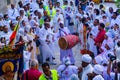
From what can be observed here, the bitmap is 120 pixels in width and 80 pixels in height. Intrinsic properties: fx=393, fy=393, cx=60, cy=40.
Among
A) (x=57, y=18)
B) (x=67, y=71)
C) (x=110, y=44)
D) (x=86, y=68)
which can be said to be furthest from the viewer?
(x=57, y=18)

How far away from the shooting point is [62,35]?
1217 centimetres

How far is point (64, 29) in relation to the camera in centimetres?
1230

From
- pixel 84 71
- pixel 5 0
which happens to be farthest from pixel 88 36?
pixel 5 0

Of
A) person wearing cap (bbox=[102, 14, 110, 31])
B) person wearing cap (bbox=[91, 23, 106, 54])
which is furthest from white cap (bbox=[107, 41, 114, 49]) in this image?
person wearing cap (bbox=[102, 14, 110, 31])

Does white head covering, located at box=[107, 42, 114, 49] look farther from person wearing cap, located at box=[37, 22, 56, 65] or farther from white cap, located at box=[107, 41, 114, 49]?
person wearing cap, located at box=[37, 22, 56, 65]

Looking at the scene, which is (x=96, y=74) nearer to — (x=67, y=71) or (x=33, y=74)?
(x=67, y=71)

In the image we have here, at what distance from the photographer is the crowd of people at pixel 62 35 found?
789 centimetres

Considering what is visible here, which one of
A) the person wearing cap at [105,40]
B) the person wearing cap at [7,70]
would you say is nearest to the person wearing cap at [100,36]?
the person wearing cap at [105,40]

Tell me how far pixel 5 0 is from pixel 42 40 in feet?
23.4

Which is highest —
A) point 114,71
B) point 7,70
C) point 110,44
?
point 110,44

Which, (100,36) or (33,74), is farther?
(100,36)

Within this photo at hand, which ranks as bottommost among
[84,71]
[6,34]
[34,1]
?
[84,71]

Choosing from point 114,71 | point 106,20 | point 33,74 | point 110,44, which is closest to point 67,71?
point 33,74

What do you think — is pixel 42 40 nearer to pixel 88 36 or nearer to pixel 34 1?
pixel 88 36
